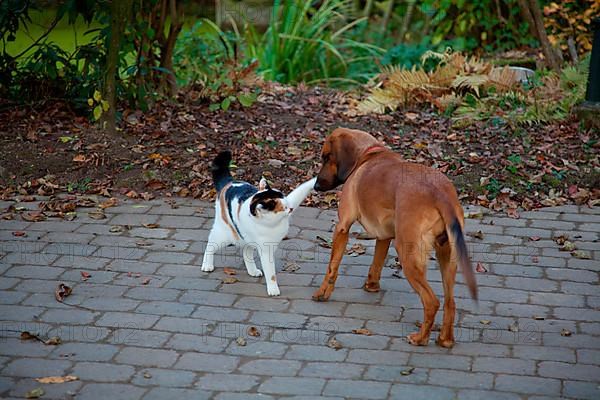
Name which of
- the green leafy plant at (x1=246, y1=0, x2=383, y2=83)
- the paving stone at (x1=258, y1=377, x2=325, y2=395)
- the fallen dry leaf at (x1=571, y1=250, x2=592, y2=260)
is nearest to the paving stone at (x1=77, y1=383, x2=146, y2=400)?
the paving stone at (x1=258, y1=377, x2=325, y2=395)

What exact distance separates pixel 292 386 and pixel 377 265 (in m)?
1.36

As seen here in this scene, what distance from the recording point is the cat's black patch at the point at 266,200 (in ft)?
16.6

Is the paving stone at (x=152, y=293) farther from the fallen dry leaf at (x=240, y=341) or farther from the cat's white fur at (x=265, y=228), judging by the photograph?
the fallen dry leaf at (x=240, y=341)

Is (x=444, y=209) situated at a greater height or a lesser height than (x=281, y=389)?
greater

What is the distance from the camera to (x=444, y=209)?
448 cm

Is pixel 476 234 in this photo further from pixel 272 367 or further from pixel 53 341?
pixel 53 341

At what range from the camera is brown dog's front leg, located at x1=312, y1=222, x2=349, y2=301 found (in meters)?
5.16

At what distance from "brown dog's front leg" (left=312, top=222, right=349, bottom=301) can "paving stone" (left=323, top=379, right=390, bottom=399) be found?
3.35ft

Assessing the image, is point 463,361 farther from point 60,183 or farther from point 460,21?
point 460,21

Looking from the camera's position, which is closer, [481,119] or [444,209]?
[444,209]

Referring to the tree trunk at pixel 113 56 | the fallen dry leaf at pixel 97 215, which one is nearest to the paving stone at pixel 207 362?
the fallen dry leaf at pixel 97 215

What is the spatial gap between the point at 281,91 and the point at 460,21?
366 centimetres

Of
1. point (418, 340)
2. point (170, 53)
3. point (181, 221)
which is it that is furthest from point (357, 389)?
point (170, 53)

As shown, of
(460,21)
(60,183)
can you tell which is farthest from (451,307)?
(460,21)
